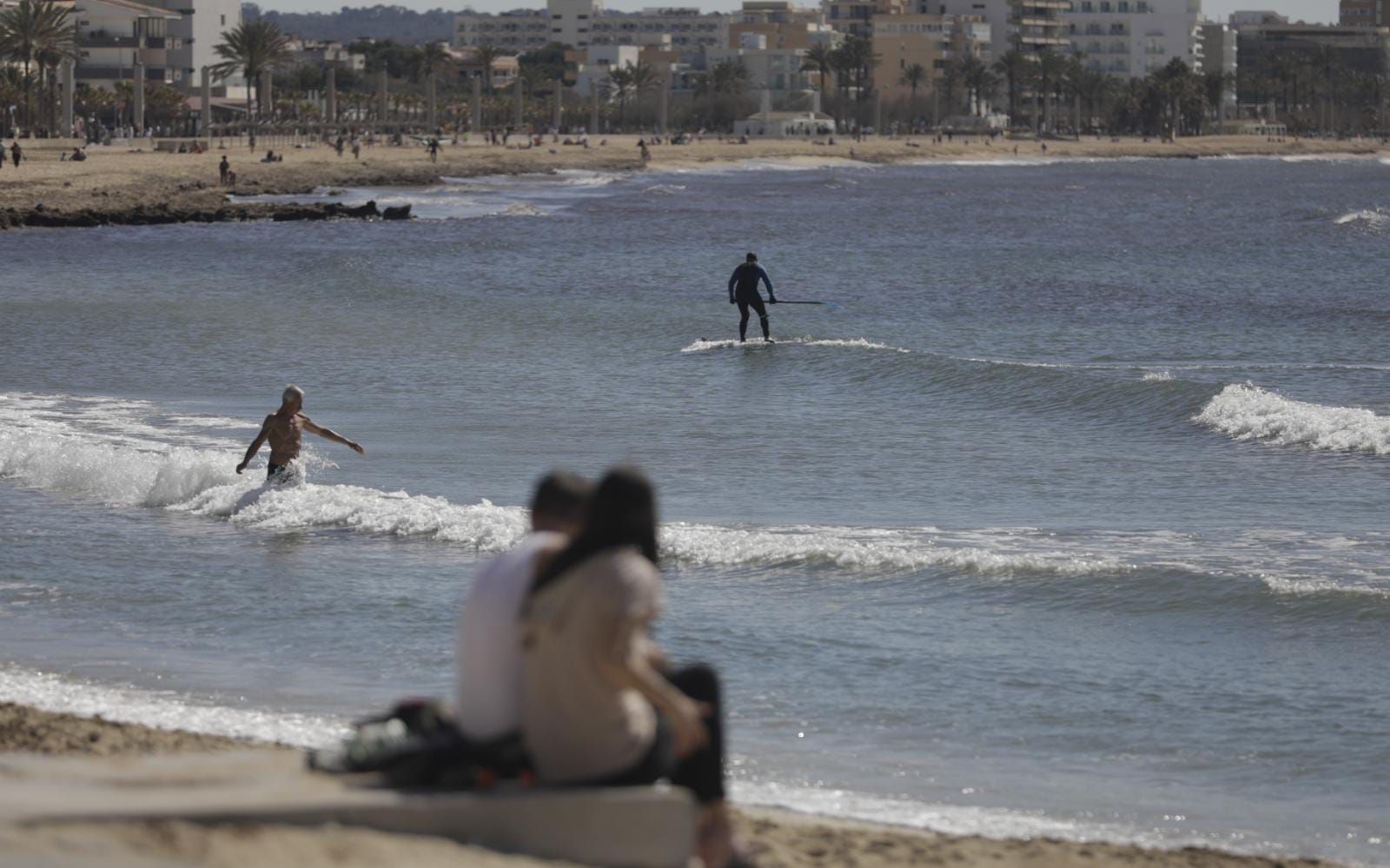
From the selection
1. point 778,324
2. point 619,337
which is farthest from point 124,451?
point 778,324

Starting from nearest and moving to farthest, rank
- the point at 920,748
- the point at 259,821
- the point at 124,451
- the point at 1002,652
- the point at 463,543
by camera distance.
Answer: the point at 259,821 < the point at 920,748 < the point at 1002,652 < the point at 463,543 < the point at 124,451

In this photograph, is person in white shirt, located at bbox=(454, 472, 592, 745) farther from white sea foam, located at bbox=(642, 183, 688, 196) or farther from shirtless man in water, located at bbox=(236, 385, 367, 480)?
white sea foam, located at bbox=(642, 183, 688, 196)

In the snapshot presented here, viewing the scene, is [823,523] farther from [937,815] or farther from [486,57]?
[486,57]

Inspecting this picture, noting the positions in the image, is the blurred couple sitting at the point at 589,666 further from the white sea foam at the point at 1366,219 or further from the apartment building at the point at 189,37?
the apartment building at the point at 189,37

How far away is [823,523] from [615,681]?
9.77 meters

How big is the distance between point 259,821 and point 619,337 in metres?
26.8

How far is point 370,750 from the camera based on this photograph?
573 centimetres

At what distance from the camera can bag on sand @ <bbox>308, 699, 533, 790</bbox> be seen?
5562 millimetres

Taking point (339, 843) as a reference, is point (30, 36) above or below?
above

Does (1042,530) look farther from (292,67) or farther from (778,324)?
(292,67)

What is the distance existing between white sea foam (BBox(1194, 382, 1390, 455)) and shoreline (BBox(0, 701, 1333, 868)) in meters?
12.9

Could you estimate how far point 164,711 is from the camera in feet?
30.9

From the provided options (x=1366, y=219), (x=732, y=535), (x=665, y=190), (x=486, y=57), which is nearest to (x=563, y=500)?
(x=732, y=535)

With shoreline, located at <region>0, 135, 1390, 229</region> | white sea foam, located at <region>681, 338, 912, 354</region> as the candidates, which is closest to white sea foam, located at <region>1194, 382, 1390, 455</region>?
white sea foam, located at <region>681, 338, 912, 354</region>
